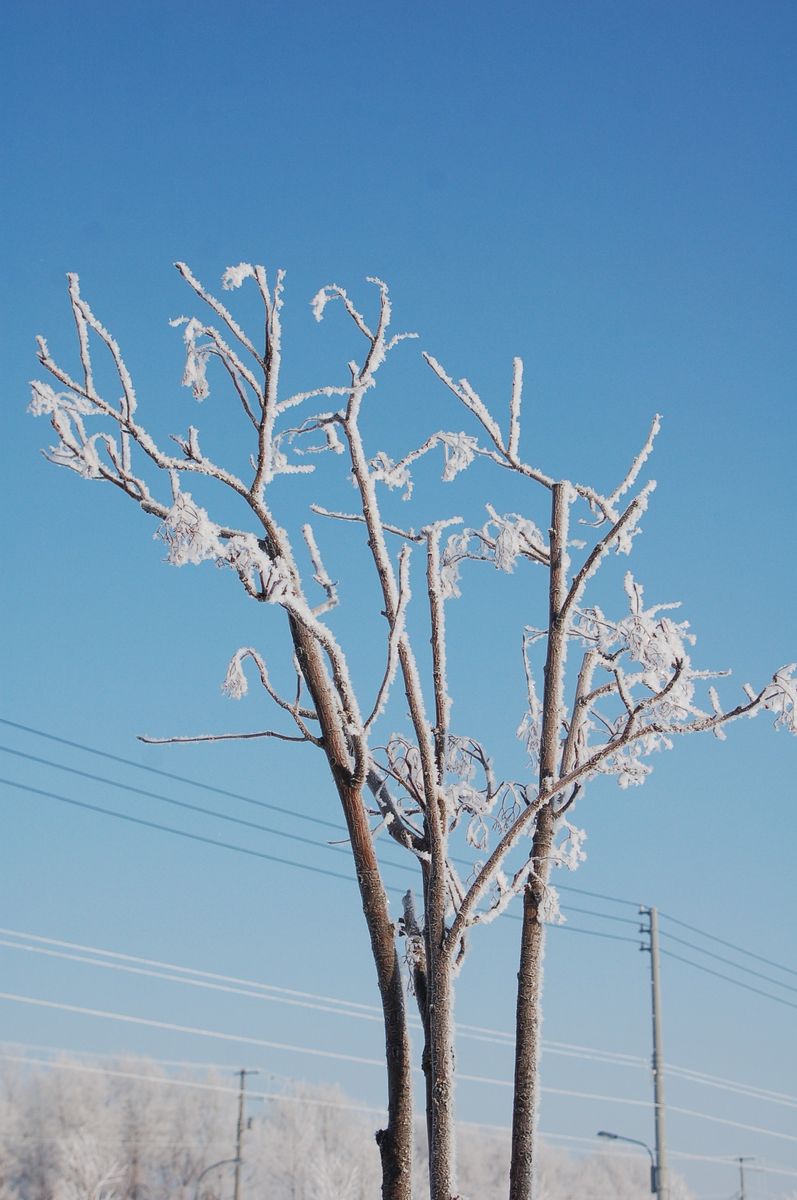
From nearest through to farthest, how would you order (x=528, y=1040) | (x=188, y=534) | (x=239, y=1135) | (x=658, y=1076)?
(x=188, y=534) → (x=528, y=1040) → (x=658, y=1076) → (x=239, y=1135)

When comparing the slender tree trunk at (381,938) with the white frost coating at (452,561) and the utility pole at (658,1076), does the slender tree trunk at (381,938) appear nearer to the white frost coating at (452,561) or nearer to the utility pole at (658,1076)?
the white frost coating at (452,561)

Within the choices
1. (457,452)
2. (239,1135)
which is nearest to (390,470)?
(457,452)

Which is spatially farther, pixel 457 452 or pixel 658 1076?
pixel 658 1076

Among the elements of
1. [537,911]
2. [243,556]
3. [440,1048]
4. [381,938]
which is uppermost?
[243,556]

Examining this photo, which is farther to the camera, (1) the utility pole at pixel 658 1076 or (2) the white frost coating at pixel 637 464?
(1) the utility pole at pixel 658 1076

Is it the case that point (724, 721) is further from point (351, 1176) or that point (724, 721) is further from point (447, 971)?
point (351, 1176)

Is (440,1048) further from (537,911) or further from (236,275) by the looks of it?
(236,275)

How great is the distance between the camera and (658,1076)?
55.7ft

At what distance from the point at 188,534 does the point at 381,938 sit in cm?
98

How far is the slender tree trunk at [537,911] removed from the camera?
299 centimetres

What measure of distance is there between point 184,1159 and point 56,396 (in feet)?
111

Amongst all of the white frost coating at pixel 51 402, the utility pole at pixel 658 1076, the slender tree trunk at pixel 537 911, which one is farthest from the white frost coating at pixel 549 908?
the utility pole at pixel 658 1076

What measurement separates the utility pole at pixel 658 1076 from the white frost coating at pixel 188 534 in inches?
617

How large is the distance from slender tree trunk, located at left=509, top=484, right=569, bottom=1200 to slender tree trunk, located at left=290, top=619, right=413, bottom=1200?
340 mm
